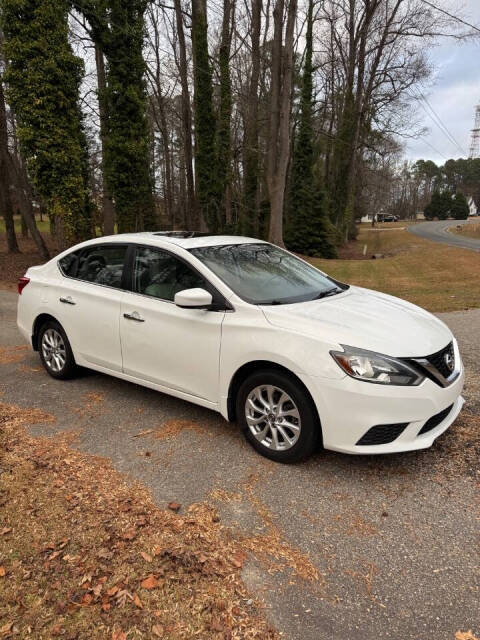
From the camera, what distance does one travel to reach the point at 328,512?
2912mm

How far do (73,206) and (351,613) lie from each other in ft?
45.5

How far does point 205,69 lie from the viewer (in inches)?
751

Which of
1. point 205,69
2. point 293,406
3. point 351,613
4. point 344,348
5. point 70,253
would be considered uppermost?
point 205,69

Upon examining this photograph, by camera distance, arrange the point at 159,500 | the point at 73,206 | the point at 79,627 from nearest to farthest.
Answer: the point at 79,627 < the point at 159,500 < the point at 73,206

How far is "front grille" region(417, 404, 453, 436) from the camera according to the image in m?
3.17

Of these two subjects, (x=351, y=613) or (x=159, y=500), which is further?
(x=159, y=500)

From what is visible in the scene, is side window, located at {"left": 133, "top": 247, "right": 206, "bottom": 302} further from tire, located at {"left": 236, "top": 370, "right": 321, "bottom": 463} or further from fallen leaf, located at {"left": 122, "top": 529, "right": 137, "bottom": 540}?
fallen leaf, located at {"left": 122, "top": 529, "right": 137, "bottom": 540}

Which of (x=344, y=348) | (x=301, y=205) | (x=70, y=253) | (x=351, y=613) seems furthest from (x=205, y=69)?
(x=351, y=613)

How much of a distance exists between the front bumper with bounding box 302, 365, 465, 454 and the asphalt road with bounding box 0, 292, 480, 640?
307 mm

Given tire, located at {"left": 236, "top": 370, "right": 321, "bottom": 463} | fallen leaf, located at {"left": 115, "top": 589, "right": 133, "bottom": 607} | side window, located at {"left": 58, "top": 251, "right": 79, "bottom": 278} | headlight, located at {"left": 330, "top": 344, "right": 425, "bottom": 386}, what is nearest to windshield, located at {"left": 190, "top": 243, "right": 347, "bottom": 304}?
tire, located at {"left": 236, "top": 370, "right": 321, "bottom": 463}

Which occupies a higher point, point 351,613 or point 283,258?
point 283,258

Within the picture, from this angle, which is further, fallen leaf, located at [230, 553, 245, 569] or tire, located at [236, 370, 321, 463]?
tire, located at [236, 370, 321, 463]

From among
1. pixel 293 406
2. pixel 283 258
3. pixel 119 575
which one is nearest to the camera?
pixel 119 575

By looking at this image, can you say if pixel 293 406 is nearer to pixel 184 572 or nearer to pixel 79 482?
pixel 184 572
